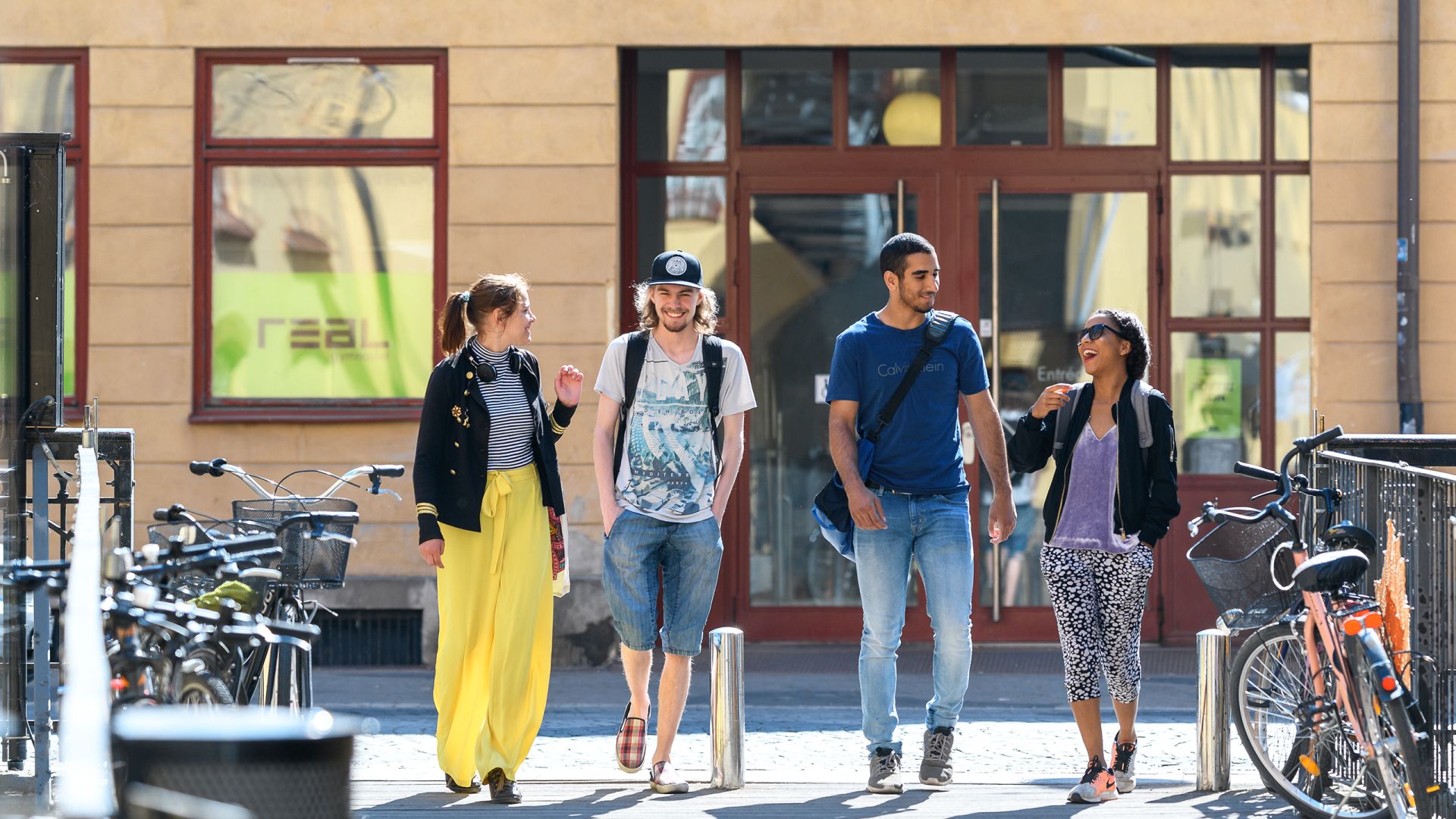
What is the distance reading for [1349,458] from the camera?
6.92 metres

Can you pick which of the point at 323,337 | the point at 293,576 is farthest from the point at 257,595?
the point at 323,337

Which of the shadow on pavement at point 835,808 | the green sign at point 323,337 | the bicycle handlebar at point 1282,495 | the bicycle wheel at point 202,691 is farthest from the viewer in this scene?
the green sign at point 323,337

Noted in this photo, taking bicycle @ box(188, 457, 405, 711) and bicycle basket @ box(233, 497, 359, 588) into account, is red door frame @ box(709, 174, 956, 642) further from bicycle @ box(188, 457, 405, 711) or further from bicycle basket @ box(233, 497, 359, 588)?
bicycle basket @ box(233, 497, 359, 588)

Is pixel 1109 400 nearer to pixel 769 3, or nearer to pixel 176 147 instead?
pixel 769 3

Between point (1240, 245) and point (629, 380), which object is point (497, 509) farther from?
point (1240, 245)

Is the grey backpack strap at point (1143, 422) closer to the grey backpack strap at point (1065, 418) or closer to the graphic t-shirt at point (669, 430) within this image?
the grey backpack strap at point (1065, 418)

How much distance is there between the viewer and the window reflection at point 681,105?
11.4m

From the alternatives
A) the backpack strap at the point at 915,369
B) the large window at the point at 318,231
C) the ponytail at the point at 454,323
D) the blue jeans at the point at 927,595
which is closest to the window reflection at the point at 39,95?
the large window at the point at 318,231

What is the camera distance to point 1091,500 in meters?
7.02

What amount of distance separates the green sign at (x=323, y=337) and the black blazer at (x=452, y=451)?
4167 millimetres

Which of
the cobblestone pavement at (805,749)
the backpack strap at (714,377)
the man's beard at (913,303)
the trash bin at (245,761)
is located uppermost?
the man's beard at (913,303)

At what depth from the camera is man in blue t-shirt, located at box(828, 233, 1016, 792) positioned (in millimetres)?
7152

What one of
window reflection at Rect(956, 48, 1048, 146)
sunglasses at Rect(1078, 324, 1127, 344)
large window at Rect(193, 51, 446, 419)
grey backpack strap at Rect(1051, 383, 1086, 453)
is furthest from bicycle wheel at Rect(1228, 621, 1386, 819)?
large window at Rect(193, 51, 446, 419)

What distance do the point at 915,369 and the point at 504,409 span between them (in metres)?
1.52
